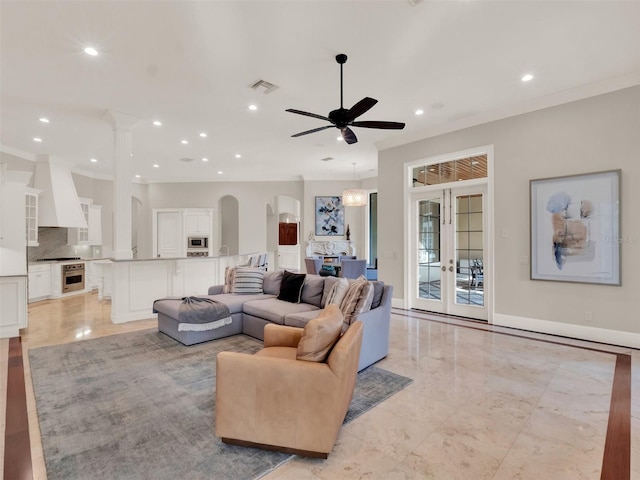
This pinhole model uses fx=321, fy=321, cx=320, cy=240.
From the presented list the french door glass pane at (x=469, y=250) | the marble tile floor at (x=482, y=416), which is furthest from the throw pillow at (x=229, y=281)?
the french door glass pane at (x=469, y=250)

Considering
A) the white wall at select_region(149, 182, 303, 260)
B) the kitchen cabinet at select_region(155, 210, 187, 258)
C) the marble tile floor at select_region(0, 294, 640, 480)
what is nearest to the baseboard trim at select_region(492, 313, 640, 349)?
the marble tile floor at select_region(0, 294, 640, 480)

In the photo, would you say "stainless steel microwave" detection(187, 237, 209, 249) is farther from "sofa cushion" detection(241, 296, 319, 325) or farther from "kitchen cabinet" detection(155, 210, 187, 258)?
"sofa cushion" detection(241, 296, 319, 325)

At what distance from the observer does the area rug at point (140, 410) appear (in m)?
1.88

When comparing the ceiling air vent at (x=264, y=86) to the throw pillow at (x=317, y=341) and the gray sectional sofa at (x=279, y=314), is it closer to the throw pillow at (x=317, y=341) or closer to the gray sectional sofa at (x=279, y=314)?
the gray sectional sofa at (x=279, y=314)

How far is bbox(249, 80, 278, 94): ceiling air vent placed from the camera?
4.02 meters

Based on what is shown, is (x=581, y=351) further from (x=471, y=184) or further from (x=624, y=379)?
(x=471, y=184)

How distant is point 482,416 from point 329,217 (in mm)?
7407

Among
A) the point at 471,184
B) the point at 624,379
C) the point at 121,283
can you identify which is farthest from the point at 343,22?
the point at 121,283

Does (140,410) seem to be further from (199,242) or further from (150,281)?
(199,242)

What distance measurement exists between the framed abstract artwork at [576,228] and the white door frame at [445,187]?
0.57 metres

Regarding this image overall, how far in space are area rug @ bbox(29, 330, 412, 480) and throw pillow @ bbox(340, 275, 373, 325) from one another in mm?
596

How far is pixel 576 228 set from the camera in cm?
422

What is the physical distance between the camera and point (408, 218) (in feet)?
19.8

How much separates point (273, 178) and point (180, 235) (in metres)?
3.43
